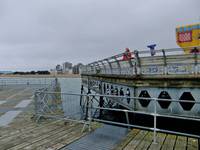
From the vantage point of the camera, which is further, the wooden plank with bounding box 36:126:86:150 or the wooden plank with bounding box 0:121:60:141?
the wooden plank with bounding box 0:121:60:141

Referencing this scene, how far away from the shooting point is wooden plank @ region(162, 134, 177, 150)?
523 cm

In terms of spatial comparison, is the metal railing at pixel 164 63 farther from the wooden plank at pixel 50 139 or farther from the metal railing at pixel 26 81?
the metal railing at pixel 26 81

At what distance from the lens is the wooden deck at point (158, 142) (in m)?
5.21

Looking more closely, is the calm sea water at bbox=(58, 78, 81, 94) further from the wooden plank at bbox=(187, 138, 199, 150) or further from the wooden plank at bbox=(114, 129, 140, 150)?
the wooden plank at bbox=(187, 138, 199, 150)

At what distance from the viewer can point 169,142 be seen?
5.57 metres

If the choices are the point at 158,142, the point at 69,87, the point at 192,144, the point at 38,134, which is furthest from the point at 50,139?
the point at 69,87

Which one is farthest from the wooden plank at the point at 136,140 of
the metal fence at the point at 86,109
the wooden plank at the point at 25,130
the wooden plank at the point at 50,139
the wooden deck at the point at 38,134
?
the wooden plank at the point at 25,130

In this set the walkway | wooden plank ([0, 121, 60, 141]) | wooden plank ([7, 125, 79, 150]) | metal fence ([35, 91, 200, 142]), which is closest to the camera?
the walkway

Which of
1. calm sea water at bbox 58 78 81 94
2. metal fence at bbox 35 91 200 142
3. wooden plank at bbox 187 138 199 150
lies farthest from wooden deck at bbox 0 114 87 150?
calm sea water at bbox 58 78 81 94

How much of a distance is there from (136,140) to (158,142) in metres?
0.60

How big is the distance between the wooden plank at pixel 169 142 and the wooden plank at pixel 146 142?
1.30ft

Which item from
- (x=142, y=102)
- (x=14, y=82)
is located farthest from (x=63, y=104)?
(x=14, y=82)

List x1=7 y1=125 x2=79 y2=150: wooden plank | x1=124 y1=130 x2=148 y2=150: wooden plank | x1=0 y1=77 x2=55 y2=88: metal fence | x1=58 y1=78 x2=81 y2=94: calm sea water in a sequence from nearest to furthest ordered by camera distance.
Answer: x1=124 y1=130 x2=148 y2=150: wooden plank, x1=7 y1=125 x2=79 y2=150: wooden plank, x1=58 y1=78 x2=81 y2=94: calm sea water, x1=0 y1=77 x2=55 y2=88: metal fence

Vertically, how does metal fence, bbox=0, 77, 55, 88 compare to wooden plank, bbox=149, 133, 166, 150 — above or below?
above
